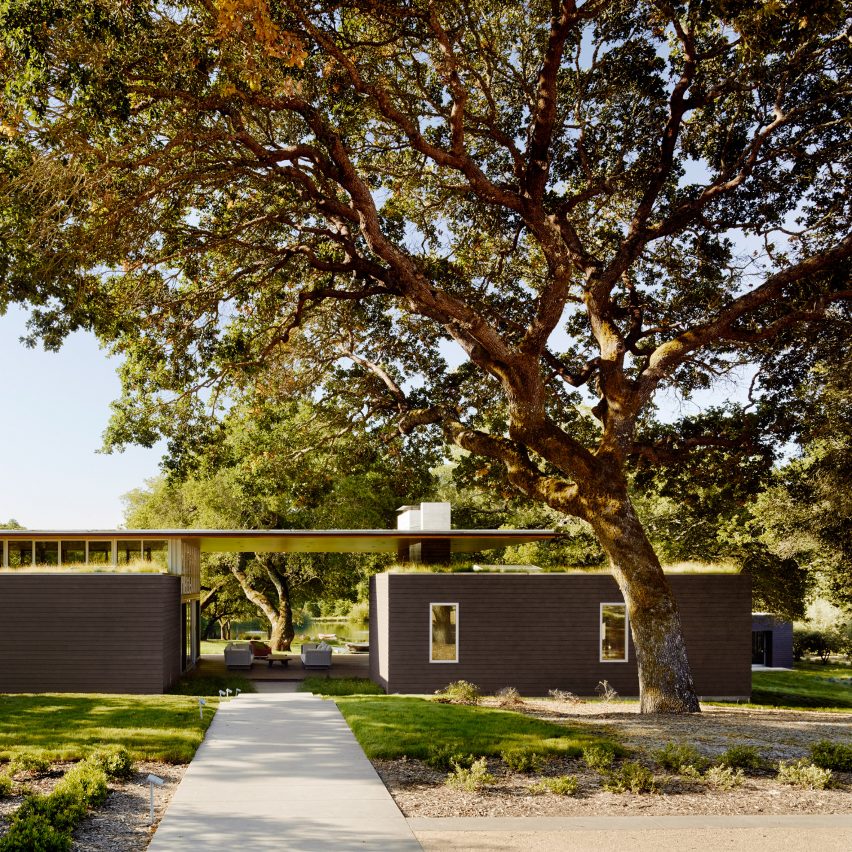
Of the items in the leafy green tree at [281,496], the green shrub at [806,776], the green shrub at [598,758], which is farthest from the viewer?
the leafy green tree at [281,496]

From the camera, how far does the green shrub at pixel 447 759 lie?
9016mm

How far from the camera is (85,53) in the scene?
8773 millimetres

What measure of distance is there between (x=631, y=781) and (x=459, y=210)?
36.1 ft

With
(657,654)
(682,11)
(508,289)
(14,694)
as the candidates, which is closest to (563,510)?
(657,654)

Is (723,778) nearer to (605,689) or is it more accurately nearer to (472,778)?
(472,778)

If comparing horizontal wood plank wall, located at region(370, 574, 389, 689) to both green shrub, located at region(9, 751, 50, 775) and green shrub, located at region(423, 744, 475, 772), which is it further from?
green shrub, located at region(9, 751, 50, 775)

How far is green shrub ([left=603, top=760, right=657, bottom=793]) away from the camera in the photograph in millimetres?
8078

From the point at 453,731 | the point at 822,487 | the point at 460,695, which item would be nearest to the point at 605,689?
the point at 460,695

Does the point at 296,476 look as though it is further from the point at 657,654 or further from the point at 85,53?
the point at 85,53

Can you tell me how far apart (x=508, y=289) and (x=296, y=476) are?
18.5 feet

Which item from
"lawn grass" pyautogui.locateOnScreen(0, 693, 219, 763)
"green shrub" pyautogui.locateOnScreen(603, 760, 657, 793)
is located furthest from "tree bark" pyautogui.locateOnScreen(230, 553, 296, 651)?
"green shrub" pyautogui.locateOnScreen(603, 760, 657, 793)

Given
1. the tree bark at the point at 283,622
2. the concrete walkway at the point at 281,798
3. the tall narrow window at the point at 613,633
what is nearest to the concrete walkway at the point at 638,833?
the concrete walkway at the point at 281,798

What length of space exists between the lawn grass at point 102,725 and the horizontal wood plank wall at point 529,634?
4.64 metres

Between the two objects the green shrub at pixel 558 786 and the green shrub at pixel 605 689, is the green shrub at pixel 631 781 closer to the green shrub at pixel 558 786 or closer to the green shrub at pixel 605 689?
the green shrub at pixel 558 786
